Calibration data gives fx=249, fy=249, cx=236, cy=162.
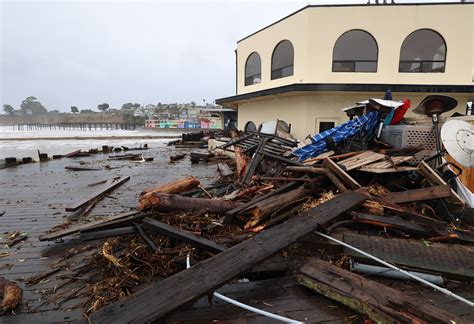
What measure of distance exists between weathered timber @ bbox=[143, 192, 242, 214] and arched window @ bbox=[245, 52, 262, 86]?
13.9 meters

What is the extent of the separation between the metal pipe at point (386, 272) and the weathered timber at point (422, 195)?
1.64 metres

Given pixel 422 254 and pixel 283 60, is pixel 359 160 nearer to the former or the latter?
pixel 422 254

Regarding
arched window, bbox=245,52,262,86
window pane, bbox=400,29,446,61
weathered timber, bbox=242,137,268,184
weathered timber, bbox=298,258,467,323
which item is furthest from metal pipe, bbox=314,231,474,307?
arched window, bbox=245,52,262,86

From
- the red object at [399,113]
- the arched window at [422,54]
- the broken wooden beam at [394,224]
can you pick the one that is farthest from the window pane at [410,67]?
the broken wooden beam at [394,224]

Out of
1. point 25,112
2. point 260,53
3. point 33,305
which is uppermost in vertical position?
point 25,112

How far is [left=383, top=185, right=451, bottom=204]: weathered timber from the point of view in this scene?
3842 millimetres

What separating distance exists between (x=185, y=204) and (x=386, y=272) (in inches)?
112

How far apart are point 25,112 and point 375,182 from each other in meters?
220

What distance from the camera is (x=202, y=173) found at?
870 centimetres

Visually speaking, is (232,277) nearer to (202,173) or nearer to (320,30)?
(202,173)

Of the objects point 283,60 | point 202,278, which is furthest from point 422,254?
point 283,60

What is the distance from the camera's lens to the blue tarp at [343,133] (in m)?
6.70

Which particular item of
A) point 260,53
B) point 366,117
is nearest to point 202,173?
point 366,117

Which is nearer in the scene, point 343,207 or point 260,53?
point 343,207
